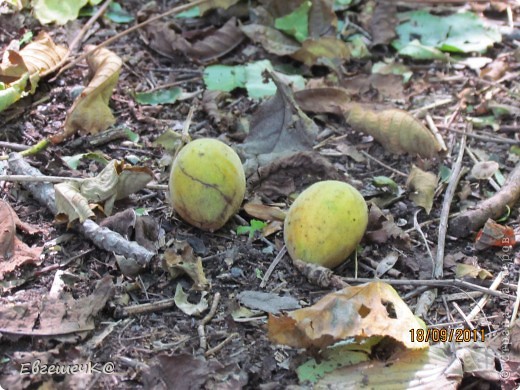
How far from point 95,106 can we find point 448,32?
2.05 meters

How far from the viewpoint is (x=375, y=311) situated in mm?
2125

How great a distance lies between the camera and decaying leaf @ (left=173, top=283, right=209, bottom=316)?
7.60 feet

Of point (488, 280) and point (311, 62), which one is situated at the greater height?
point (311, 62)

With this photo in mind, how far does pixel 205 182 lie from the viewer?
2.52 meters

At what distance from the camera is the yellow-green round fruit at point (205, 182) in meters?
2.52

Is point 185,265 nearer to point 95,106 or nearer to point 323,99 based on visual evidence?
point 95,106

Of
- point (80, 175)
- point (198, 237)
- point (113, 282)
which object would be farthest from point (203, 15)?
point (113, 282)

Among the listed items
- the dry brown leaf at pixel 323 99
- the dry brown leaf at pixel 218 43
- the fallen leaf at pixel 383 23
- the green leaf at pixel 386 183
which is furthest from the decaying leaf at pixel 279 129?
the fallen leaf at pixel 383 23

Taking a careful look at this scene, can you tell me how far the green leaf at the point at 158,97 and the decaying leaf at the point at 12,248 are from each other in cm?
107

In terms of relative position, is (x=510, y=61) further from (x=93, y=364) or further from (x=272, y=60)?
(x=93, y=364)

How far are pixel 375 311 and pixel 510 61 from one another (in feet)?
7.67

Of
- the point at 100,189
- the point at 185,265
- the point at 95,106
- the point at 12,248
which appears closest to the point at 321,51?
the point at 95,106

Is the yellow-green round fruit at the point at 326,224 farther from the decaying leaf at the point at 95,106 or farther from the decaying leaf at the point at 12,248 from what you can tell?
the decaying leaf at the point at 95,106

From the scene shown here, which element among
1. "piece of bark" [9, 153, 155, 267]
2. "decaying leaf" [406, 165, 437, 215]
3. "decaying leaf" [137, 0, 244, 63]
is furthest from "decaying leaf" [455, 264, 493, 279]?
"decaying leaf" [137, 0, 244, 63]
